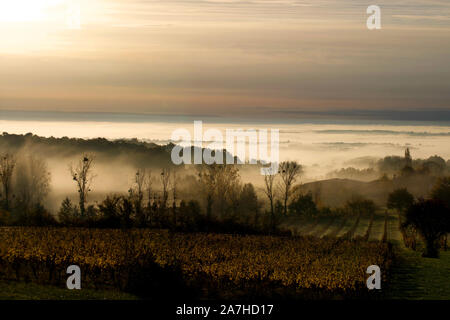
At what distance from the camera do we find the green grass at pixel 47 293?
28.9 m

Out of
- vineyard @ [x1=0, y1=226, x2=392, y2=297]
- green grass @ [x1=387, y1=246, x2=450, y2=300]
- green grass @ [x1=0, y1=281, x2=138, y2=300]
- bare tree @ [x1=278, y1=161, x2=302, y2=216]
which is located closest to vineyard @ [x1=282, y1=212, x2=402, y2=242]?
bare tree @ [x1=278, y1=161, x2=302, y2=216]

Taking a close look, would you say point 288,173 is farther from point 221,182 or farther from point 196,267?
point 196,267

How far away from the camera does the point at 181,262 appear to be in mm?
39938

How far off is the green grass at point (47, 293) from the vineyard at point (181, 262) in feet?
4.67

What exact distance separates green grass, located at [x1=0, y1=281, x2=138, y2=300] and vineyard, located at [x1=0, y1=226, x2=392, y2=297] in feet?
4.67

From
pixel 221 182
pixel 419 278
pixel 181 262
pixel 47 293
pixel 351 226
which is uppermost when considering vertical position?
pixel 221 182

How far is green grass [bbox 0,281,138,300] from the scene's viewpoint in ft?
94.8

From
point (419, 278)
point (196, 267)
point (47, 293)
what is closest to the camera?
point (47, 293)

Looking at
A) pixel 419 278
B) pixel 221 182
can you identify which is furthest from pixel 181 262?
pixel 221 182

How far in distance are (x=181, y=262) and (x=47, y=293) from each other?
11018mm

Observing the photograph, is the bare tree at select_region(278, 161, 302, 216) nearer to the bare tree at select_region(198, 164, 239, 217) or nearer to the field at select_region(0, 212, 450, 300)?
the bare tree at select_region(198, 164, 239, 217)

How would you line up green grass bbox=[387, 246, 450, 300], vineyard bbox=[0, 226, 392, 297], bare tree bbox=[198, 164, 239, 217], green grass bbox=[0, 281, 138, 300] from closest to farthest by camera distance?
green grass bbox=[0, 281, 138, 300], vineyard bbox=[0, 226, 392, 297], green grass bbox=[387, 246, 450, 300], bare tree bbox=[198, 164, 239, 217]
